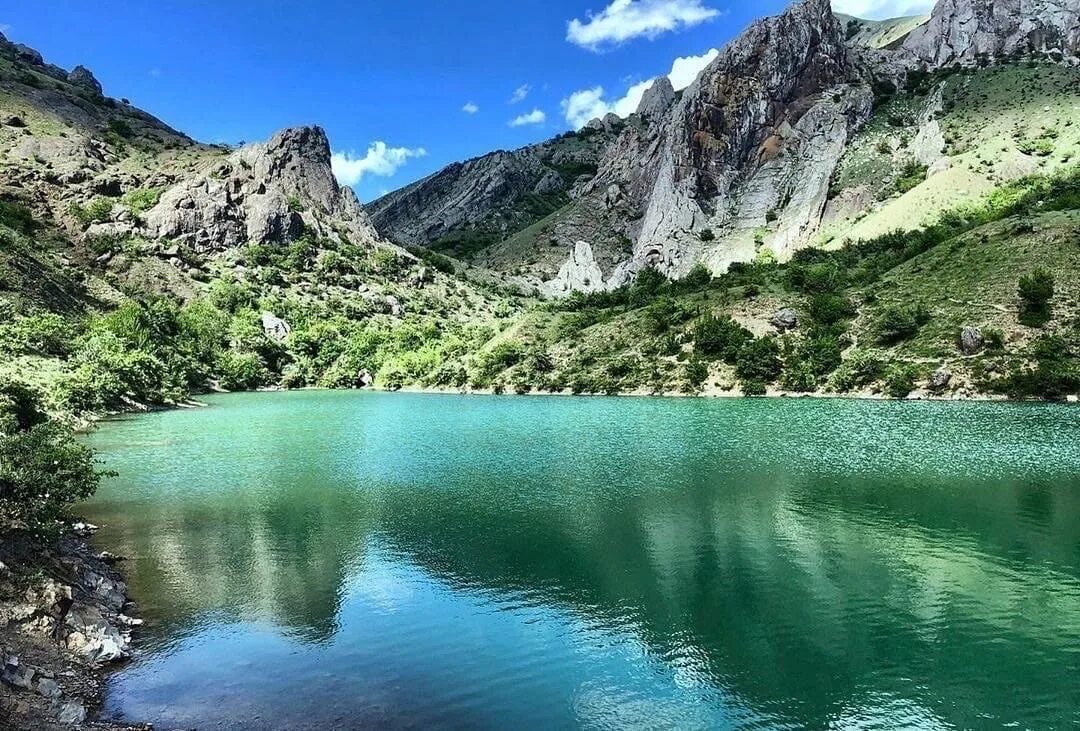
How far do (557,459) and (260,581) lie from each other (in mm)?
22933

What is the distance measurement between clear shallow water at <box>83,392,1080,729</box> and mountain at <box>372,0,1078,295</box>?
116601mm

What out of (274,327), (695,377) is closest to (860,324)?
(695,377)

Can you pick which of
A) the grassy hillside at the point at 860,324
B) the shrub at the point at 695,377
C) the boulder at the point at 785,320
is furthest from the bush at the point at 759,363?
the boulder at the point at 785,320

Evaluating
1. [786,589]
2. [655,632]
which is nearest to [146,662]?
[655,632]

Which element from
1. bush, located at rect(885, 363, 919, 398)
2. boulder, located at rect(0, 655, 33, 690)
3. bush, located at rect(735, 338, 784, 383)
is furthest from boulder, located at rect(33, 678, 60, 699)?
bush, located at rect(735, 338, 784, 383)

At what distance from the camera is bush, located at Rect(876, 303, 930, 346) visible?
Result: 80.6m

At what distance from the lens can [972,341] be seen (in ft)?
240

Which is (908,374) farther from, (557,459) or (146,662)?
(146,662)

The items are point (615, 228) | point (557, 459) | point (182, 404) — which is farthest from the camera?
point (615, 228)

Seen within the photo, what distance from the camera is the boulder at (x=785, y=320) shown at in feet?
307

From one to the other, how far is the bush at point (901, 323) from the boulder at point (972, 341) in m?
6.63

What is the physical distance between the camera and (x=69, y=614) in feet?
53.2

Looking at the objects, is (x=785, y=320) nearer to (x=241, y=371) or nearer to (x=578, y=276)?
(x=241, y=371)

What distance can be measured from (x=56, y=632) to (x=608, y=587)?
1375cm
